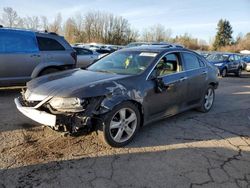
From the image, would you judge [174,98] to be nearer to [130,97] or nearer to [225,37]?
[130,97]

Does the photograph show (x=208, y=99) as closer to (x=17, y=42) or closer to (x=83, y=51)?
(x=17, y=42)

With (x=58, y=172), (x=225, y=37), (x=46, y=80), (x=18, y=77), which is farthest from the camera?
(x=225, y=37)

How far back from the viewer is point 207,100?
22.5 feet

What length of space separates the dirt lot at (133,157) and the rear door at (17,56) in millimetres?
2157

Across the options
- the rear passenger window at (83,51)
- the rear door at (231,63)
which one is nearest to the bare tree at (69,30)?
the rear door at (231,63)

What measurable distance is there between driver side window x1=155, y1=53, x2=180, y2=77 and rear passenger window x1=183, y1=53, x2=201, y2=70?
31cm

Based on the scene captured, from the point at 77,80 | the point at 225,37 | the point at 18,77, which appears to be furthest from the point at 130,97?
the point at 225,37

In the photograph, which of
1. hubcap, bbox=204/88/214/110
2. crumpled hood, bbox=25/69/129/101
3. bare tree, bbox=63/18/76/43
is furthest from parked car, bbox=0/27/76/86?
bare tree, bbox=63/18/76/43

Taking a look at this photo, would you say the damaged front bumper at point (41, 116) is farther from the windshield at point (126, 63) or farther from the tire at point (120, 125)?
the windshield at point (126, 63)

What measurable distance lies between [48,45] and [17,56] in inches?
39.3

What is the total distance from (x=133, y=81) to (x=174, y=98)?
1.20 m

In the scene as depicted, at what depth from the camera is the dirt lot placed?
3.40 metres

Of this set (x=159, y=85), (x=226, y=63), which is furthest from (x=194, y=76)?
(x=226, y=63)

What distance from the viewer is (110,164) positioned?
3793 millimetres
